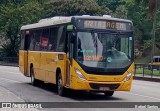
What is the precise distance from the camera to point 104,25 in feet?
61.8

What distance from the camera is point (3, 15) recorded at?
233 ft

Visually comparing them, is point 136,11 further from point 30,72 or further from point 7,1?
point 30,72

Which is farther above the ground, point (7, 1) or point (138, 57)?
point (7, 1)

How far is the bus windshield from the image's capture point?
1830 centimetres

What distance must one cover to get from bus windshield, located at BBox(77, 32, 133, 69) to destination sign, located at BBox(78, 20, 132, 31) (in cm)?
28

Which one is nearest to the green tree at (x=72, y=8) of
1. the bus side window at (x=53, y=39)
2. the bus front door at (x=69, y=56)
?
the bus side window at (x=53, y=39)

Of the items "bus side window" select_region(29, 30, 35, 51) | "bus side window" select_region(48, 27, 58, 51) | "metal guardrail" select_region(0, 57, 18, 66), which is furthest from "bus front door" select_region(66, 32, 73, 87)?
"metal guardrail" select_region(0, 57, 18, 66)

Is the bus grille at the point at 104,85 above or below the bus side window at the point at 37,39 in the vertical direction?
below

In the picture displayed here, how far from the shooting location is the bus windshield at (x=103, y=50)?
18.3 metres

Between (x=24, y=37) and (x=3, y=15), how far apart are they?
44360 millimetres

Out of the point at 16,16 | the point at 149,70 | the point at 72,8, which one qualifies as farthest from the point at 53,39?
the point at 16,16

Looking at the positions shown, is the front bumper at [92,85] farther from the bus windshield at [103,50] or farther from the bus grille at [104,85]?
the bus windshield at [103,50]

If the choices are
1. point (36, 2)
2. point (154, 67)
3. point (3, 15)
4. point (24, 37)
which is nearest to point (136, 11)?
point (36, 2)

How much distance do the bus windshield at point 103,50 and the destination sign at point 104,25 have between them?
281mm
